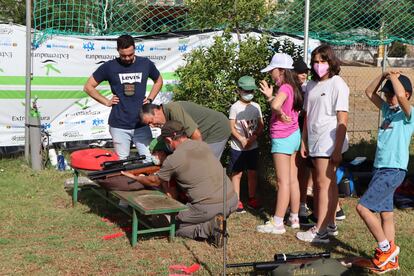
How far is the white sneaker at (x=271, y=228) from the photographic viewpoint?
5.90 metres

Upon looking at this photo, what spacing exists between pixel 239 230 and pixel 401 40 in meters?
5.01

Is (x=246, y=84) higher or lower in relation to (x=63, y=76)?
higher

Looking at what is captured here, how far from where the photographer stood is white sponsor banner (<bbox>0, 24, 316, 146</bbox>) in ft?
28.8

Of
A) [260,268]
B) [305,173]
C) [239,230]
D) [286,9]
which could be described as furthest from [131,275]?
[286,9]

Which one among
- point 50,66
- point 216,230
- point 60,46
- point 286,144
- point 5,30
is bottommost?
point 216,230

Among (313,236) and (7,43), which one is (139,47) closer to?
(7,43)

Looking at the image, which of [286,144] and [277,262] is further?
[286,144]

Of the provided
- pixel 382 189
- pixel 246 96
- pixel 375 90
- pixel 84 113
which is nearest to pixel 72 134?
pixel 84 113

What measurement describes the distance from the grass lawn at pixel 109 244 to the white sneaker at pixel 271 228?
0.07 meters

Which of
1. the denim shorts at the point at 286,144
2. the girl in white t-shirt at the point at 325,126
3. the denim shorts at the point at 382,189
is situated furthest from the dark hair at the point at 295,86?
the denim shorts at the point at 382,189

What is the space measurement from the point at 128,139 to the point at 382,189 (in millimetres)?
3042

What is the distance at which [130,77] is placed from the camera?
6637mm

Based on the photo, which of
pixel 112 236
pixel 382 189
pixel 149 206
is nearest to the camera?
pixel 382 189

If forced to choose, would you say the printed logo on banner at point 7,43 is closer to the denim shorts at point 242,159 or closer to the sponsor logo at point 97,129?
the sponsor logo at point 97,129
